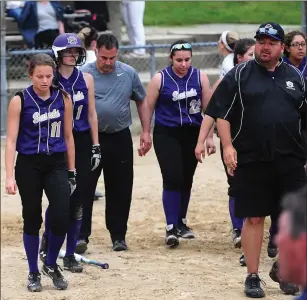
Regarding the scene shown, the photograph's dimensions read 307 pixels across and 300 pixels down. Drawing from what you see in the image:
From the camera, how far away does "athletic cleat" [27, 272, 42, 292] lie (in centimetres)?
737

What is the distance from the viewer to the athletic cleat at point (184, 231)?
30.0ft

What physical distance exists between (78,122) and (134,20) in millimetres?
8663

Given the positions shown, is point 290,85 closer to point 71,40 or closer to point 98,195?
point 71,40

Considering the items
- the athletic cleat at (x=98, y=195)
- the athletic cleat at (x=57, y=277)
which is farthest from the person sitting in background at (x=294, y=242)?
the athletic cleat at (x=98, y=195)

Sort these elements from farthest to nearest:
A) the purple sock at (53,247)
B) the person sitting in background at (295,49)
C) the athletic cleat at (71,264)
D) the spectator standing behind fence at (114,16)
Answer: the spectator standing behind fence at (114,16)
the person sitting in background at (295,49)
the athletic cleat at (71,264)
the purple sock at (53,247)

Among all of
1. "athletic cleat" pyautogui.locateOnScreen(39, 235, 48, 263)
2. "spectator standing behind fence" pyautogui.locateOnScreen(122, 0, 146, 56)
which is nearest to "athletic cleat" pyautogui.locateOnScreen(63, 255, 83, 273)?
"athletic cleat" pyautogui.locateOnScreen(39, 235, 48, 263)

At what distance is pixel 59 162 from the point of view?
712cm

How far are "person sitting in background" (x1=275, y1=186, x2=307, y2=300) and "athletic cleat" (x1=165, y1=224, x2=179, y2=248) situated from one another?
5.96 m

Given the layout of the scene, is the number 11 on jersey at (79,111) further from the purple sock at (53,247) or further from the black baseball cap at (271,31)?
the black baseball cap at (271,31)

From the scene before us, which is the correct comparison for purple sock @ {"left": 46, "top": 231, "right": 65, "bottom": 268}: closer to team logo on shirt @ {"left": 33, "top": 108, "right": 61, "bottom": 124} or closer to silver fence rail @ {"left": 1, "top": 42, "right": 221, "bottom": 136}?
team logo on shirt @ {"left": 33, "top": 108, "right": 61, "bottom": 124}

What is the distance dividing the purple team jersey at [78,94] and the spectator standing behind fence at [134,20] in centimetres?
851

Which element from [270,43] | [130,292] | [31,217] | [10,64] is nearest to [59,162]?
[31,217]

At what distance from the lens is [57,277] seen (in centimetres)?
743

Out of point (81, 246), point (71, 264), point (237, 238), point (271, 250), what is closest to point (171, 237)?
point (237, 238)
